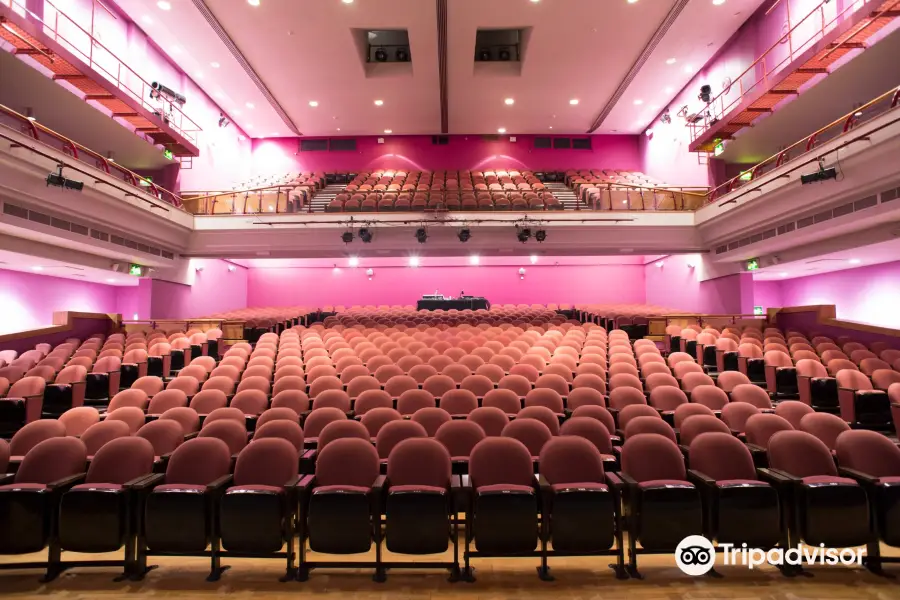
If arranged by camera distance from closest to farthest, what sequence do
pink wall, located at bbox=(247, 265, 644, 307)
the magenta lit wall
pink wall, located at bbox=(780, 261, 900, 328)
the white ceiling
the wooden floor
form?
the wooden floor → the white ceiling → pink wall, located at bbox=(780, 261, 900, 328) → pink wall, located at bbox=(247, 265, 644, 307) → the magenta lit wall

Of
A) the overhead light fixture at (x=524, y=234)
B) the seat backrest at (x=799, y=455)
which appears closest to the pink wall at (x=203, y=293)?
the overhead light fixture at (x=524, y=234)

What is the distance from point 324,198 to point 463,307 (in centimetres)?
333

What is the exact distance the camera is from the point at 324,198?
9664 mm

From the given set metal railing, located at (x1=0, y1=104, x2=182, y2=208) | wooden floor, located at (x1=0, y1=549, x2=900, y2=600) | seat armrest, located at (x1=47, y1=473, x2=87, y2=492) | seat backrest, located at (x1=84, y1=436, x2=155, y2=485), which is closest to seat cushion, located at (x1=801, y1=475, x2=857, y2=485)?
wooden floor, located at (x1=0, y1=549, x2=900, y2=600)

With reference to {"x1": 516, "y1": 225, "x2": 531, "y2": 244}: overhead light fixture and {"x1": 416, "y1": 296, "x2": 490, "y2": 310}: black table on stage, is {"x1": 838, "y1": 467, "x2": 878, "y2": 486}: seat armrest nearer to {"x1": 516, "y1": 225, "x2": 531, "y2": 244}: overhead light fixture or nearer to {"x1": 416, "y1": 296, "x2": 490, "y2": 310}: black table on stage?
{"x1": 516, "y1": 225, "x2": 531, "y2": 244}: overhead light fixture

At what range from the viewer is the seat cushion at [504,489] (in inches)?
81.5

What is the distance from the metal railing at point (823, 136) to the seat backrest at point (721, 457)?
386 centimetres

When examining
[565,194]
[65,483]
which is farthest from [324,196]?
[65,483]

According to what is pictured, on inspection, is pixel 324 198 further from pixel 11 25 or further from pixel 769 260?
pixel 769 260

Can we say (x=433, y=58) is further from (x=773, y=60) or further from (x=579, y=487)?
(x=579, y=487)

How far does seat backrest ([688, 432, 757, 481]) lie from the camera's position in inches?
91.1

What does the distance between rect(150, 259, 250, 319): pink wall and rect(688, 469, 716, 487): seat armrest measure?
27.7ft

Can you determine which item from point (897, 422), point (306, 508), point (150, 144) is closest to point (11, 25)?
point (150, 144)

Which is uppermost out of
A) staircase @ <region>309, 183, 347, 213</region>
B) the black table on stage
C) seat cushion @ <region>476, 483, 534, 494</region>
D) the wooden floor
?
staircase @ <region>309, 183, 347, 213</region>
